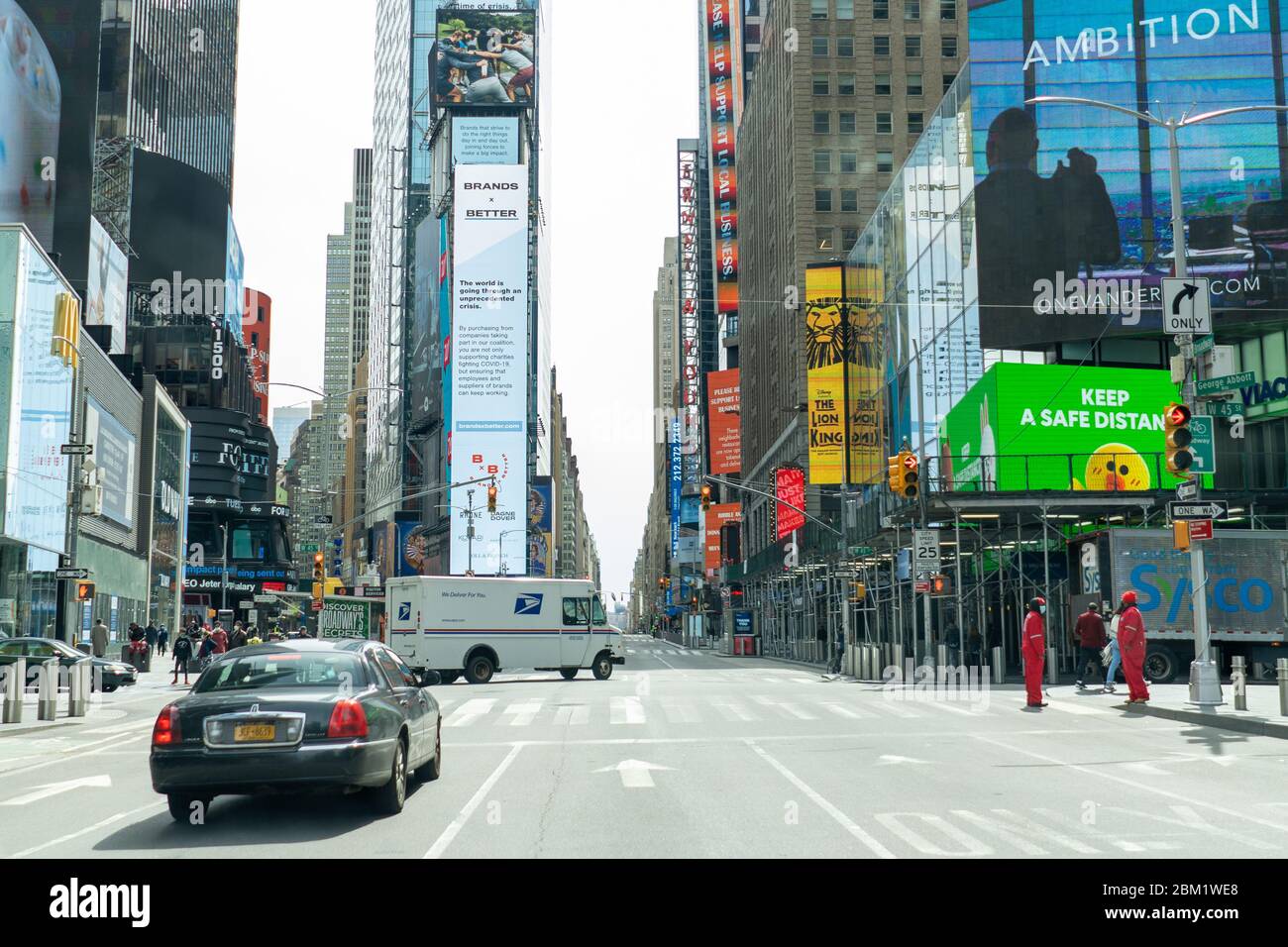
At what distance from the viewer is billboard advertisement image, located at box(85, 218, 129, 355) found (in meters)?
71.8

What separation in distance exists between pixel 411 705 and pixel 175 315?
100 metres

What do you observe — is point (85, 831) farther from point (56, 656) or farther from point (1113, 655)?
point (56, 656)

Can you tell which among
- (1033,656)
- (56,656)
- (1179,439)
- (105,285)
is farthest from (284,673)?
(105,285)

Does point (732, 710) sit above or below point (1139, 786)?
below

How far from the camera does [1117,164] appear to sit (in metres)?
46.6

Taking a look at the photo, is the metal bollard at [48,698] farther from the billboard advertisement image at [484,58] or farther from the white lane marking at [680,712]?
the billboard advertisement image at [484,58]

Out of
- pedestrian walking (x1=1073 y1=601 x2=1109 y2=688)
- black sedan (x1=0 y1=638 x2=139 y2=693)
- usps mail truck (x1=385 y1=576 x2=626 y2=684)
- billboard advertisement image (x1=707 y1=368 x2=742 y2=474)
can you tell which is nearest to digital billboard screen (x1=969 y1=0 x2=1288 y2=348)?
pedestrian walking (x1=1073 y1=601 x2=1109 y2=688)

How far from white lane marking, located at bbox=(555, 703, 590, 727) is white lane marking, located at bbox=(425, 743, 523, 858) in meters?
4.97

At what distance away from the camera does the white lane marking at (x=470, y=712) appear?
2195 cm

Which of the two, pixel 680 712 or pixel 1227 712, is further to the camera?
pixel 680 712

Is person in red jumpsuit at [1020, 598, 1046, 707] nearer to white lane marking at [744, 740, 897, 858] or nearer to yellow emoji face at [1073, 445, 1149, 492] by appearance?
white lane marking at [744, 740, 897, 858]

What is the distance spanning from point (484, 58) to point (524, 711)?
422 feet

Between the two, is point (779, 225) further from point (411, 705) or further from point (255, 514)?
point (411, 705)

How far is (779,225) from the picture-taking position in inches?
3632
